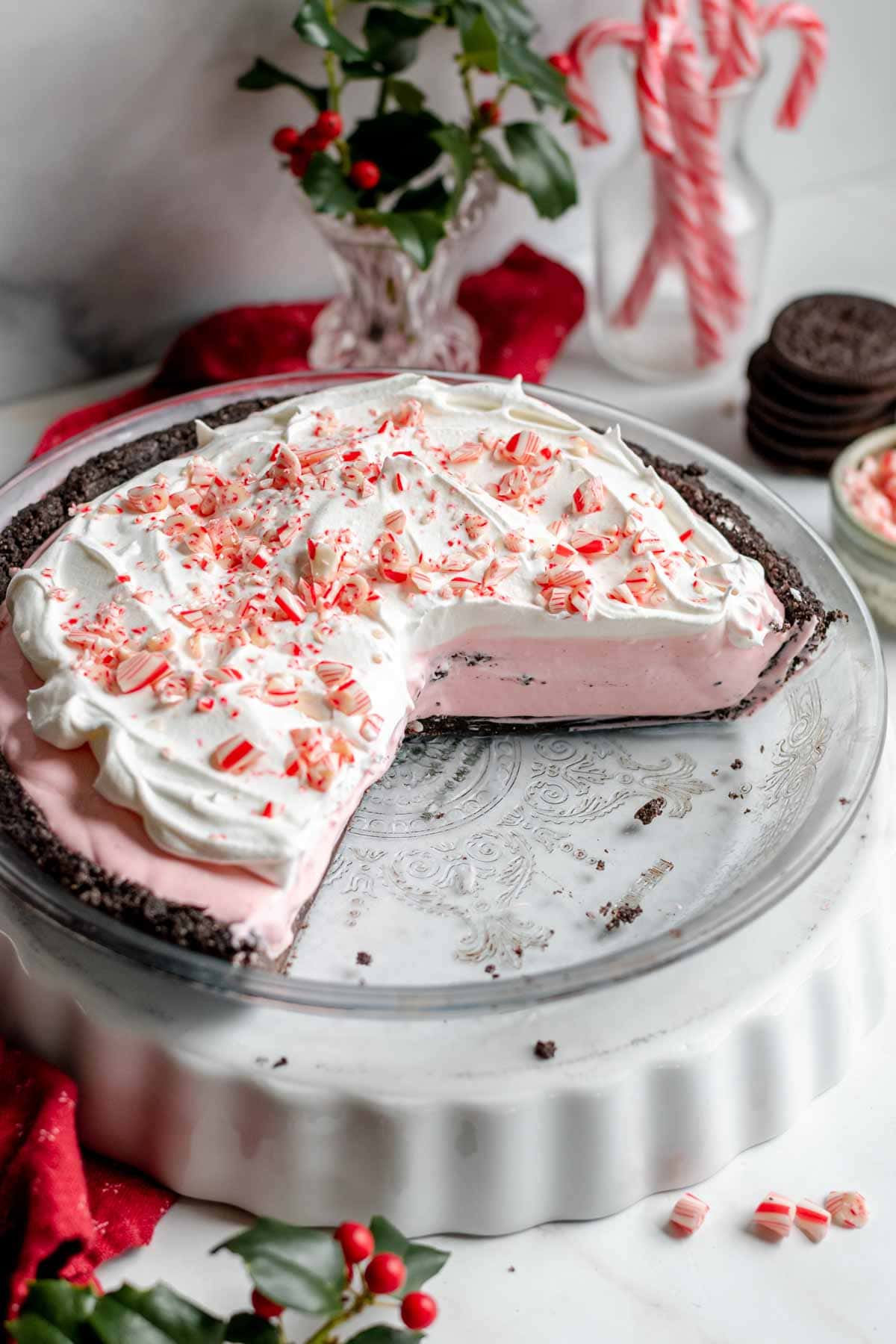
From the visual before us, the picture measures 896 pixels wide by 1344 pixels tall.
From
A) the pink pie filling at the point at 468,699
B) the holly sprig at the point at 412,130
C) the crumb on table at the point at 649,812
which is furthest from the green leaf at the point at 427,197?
the crumb on table at the point at 649,812

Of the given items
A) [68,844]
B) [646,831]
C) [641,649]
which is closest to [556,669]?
→ [641,649]

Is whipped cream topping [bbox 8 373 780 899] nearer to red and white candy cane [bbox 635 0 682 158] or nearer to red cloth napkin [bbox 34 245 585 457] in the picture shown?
red cloth napkin [bbox 34 245 585 457]

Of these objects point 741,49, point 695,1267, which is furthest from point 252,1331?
point 741,49

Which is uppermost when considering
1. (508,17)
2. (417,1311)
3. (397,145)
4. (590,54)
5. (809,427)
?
(508,17)

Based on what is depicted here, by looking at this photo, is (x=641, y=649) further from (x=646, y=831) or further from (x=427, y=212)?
(x=427, y=212)

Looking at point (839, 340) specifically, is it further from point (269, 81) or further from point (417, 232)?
point (269, 81)

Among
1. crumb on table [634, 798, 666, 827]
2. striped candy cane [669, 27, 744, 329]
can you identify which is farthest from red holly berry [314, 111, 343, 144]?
crumb on table [634, 798, 666, 827]
